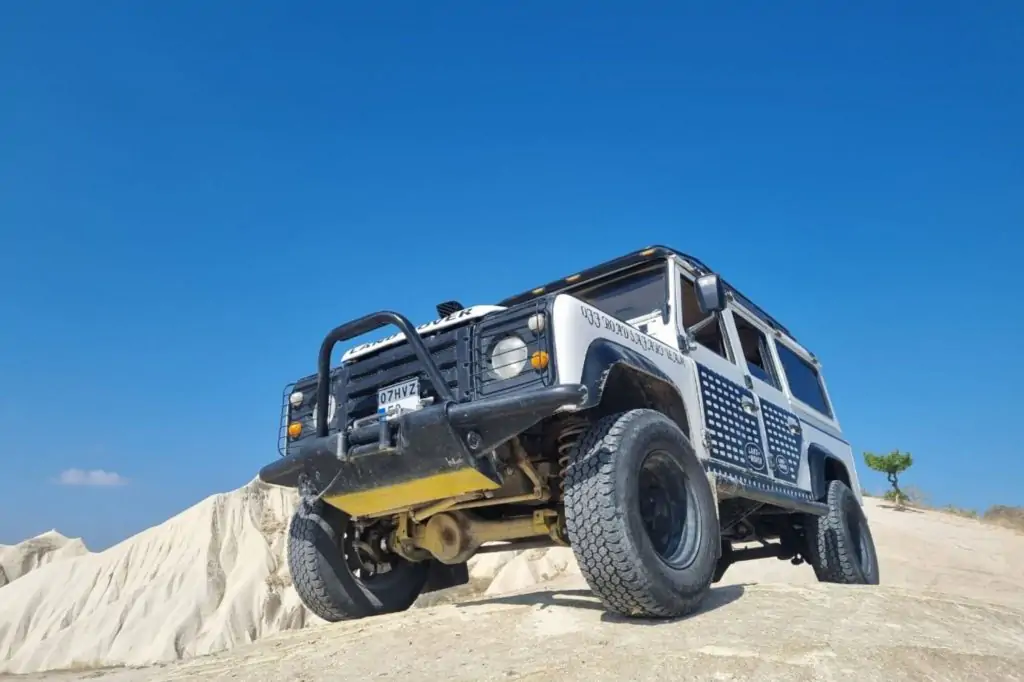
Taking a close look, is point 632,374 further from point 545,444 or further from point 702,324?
point 702,324

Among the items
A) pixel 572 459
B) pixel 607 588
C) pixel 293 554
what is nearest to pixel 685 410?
pixel 572 459

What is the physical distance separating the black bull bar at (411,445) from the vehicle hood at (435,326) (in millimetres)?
265

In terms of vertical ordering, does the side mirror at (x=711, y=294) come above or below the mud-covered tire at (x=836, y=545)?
above

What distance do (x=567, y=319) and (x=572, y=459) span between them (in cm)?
75

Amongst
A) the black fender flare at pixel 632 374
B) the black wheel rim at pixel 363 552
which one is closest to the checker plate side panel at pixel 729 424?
the black fender flare at pixel 632 374

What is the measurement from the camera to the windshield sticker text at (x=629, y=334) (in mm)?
3803

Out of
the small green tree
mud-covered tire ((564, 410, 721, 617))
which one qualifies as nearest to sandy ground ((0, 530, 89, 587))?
mud-covered tire ((564, 410, 721, 617))

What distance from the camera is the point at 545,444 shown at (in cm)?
427

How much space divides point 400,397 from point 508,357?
2.28 feet

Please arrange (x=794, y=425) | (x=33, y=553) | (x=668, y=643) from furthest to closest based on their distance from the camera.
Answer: (x=33, y=553) → (x=794, y=425) → (x=668, y=643)

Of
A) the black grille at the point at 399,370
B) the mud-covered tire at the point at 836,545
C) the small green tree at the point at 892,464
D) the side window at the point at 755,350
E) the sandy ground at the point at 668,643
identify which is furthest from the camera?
the small green tree at the point at 892,464

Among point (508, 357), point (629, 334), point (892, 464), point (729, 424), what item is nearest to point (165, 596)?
point (729, 424)

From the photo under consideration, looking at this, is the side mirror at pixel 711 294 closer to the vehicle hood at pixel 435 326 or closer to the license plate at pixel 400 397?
the vehicle hood at pixel 435 326

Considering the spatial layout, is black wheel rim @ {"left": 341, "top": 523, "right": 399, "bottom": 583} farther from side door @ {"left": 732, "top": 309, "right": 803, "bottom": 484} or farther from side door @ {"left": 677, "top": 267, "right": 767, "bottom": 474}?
side door @ {"left": 732, "top": 309, "right": 803, "bottom": 484}
